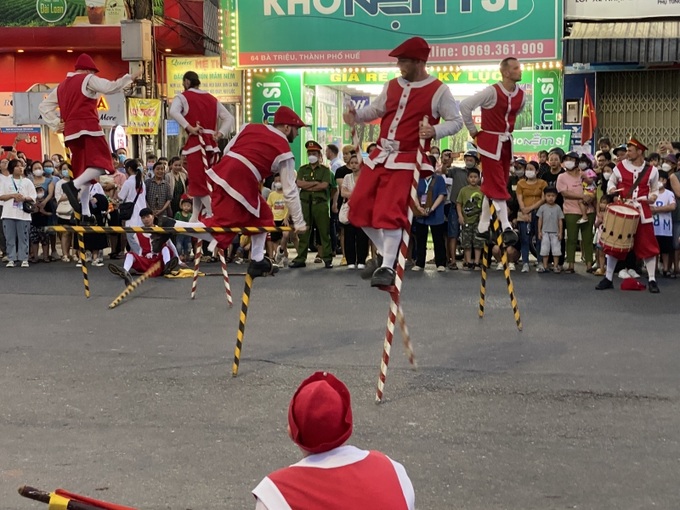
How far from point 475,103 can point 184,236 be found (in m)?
8.39

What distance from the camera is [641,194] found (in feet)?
45.8

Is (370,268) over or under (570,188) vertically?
under

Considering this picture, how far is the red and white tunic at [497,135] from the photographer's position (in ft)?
35.1

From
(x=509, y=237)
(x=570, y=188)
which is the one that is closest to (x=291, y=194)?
(x=509, y=237)

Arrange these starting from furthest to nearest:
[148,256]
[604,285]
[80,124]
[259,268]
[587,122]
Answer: [587,122]
[148,256]
[604,285]
[80,124]
[259,268]

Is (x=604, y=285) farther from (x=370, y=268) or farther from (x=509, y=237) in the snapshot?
(x=370, y=268)

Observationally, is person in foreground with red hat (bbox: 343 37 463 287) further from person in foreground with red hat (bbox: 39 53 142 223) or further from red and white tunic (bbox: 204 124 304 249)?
person in foreground with red hat (bbox: 39 53 142 223)

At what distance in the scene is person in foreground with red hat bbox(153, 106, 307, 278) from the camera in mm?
9836

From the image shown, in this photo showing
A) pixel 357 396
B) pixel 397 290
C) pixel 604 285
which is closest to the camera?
pixel 357 396

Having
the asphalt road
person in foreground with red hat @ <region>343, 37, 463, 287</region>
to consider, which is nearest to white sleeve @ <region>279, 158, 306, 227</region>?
person in foreground with red hat @ <region>343, 37, 463, 287</region>

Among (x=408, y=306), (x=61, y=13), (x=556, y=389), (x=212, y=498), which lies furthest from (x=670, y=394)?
(x=61, y=13)

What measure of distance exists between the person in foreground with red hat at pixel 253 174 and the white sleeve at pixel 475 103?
1.49 meters

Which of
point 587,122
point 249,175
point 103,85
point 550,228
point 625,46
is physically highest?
point 625,46

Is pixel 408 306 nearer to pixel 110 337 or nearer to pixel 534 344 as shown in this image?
pixel 534 344
